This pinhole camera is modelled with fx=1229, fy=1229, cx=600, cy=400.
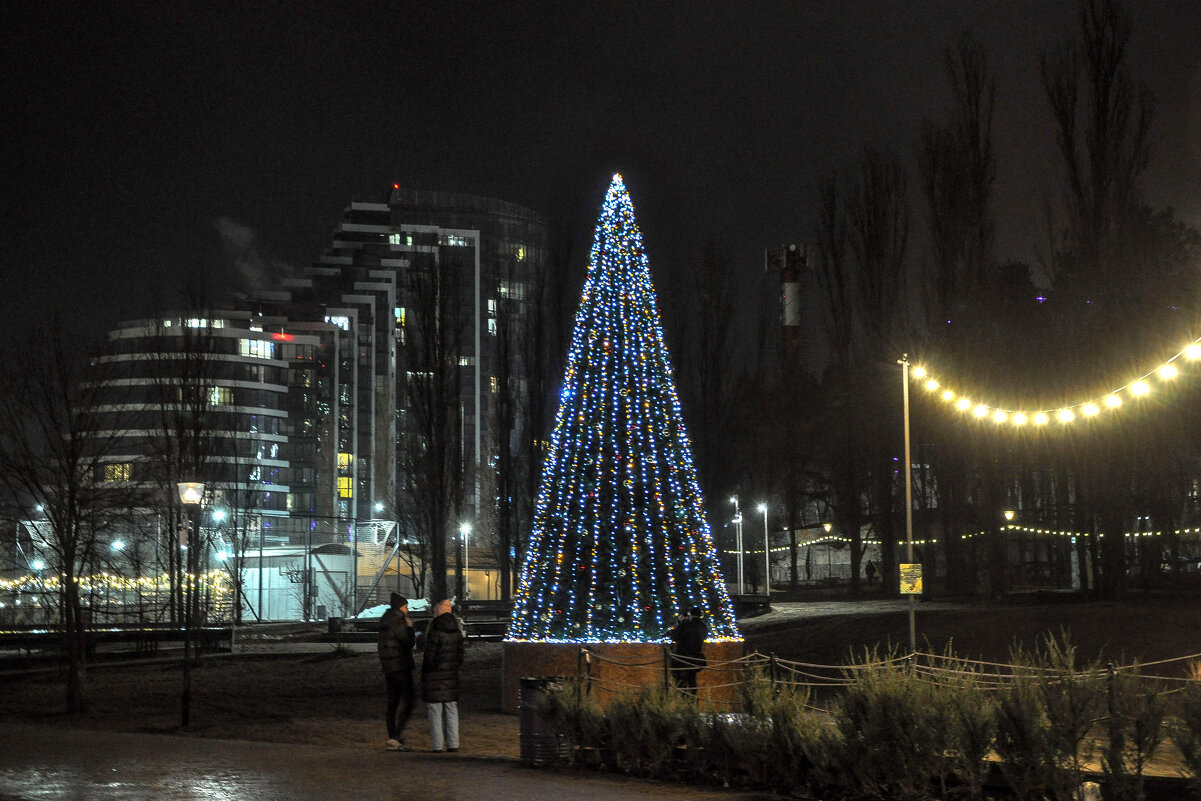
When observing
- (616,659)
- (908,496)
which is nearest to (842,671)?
(616,659)

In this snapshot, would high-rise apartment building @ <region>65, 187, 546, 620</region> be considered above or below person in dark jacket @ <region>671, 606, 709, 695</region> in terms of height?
above

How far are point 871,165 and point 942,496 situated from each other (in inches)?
567

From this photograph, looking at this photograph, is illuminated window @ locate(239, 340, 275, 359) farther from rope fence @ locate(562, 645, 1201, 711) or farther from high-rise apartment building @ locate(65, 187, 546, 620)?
rope fence @ locate(562, 645, 1201, 711)

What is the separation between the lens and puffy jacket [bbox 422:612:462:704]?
46.6ft

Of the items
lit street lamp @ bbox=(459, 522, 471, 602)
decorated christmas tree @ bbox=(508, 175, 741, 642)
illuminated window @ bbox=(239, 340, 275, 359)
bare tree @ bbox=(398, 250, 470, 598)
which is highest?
illuminated window @ bbox=(239, 340, 275, 359)

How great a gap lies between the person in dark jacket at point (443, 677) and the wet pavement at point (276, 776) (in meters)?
0.56

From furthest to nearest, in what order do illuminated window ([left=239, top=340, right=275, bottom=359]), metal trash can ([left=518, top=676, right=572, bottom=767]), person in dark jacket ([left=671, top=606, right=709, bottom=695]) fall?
illuminated window ([left=239, top=340, right=275, bottom=359])
person in dark jacket ([left=671, top=606, right=709, bottom=695])
metal trash can ([left=518, top=676, right=572, bottom=767])

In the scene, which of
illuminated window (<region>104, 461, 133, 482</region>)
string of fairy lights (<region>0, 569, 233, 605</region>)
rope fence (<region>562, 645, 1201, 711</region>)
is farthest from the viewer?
illuminated window (<region>104, 461, 133, 482</region>)

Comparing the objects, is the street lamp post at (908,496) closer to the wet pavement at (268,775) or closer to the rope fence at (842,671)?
the rope fence at (842,671)

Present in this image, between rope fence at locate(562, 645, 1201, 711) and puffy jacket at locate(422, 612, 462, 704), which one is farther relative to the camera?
puffy jacket at locate(422, 612, 462, 704)

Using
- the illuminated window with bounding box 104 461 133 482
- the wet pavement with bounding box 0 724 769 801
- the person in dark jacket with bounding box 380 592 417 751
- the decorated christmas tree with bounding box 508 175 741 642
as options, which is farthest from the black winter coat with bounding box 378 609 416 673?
the illuminated window with bounding box 104 461 133 482

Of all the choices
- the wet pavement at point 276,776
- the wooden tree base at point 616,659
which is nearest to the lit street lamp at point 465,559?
the wooden tree base at point 616,659

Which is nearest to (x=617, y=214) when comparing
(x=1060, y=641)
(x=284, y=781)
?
(x=284, y=781)

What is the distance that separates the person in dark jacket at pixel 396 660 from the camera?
14977 mm
